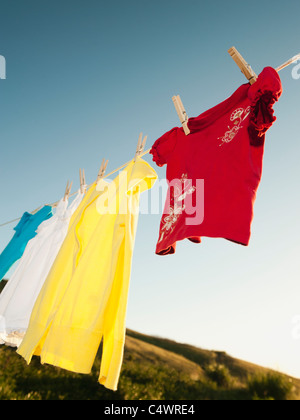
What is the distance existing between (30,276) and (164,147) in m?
1.49

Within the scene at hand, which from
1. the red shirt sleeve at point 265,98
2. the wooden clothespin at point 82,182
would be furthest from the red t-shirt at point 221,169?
the wooden clothespin at point 82,182

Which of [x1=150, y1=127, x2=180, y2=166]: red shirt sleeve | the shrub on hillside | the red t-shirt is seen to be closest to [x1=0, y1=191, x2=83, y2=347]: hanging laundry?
[x1=150, y1=127, x2=180, y2=166]: red shirt sleeve

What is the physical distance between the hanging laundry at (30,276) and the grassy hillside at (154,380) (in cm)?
264

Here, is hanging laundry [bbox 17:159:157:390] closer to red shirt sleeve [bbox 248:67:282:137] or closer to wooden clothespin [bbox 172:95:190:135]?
wooden clothespin [bbox 172:95:190:135]

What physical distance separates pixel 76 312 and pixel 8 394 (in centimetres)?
357

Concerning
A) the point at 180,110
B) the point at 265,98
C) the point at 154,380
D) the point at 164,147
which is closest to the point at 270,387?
the point at 154,380

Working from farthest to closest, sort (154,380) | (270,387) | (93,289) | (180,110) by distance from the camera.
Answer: (270,387)
(154,380)
(180,110)
(93,289)

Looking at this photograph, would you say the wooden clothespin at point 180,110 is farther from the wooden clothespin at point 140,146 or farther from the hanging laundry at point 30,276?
the hanging laundry at point 30,276

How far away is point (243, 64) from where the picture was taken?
1443 millimetres

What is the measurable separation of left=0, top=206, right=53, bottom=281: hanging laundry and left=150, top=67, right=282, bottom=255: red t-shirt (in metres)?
1.63

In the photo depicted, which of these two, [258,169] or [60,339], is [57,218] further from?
[258,169]

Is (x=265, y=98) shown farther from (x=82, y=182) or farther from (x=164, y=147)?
(x=82, y=182)

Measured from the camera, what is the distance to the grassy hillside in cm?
452
